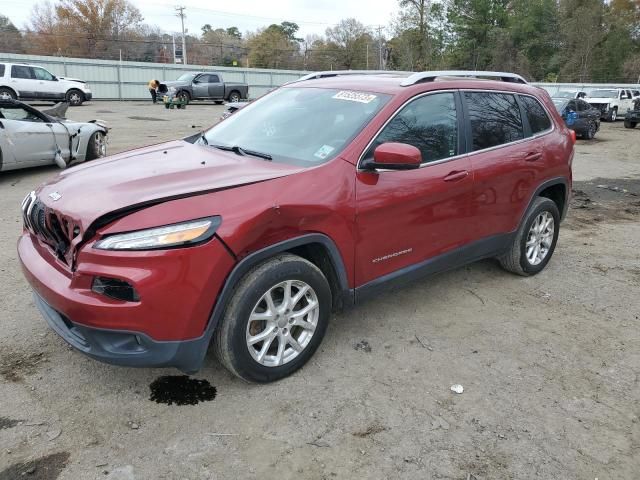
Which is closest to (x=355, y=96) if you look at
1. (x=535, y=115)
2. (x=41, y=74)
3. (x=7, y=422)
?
(x=535, y=115)

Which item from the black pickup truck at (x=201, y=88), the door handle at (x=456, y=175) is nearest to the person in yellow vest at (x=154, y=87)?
the black pickup truck at (x=201, y=88)

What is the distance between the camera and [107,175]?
322 centimetres

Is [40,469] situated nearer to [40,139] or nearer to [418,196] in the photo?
[418,196]

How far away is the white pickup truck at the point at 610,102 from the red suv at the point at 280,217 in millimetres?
25175

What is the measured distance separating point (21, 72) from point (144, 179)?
74.9ft

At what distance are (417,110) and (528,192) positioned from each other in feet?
4.92

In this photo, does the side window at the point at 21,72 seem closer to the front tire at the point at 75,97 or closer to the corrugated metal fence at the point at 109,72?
the front tire at the point at 75,97

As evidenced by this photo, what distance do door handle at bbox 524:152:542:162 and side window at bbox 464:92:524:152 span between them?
0.16 m

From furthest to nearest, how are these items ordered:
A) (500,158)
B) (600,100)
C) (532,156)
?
(600,100), (532,156), (500,158)

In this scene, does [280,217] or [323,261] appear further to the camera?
[323,261]

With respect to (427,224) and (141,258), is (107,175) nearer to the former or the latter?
(141,258)

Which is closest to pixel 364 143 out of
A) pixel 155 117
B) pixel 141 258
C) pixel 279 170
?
pixel 279 170

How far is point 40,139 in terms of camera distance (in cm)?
874

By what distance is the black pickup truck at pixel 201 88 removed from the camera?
1034 inches
